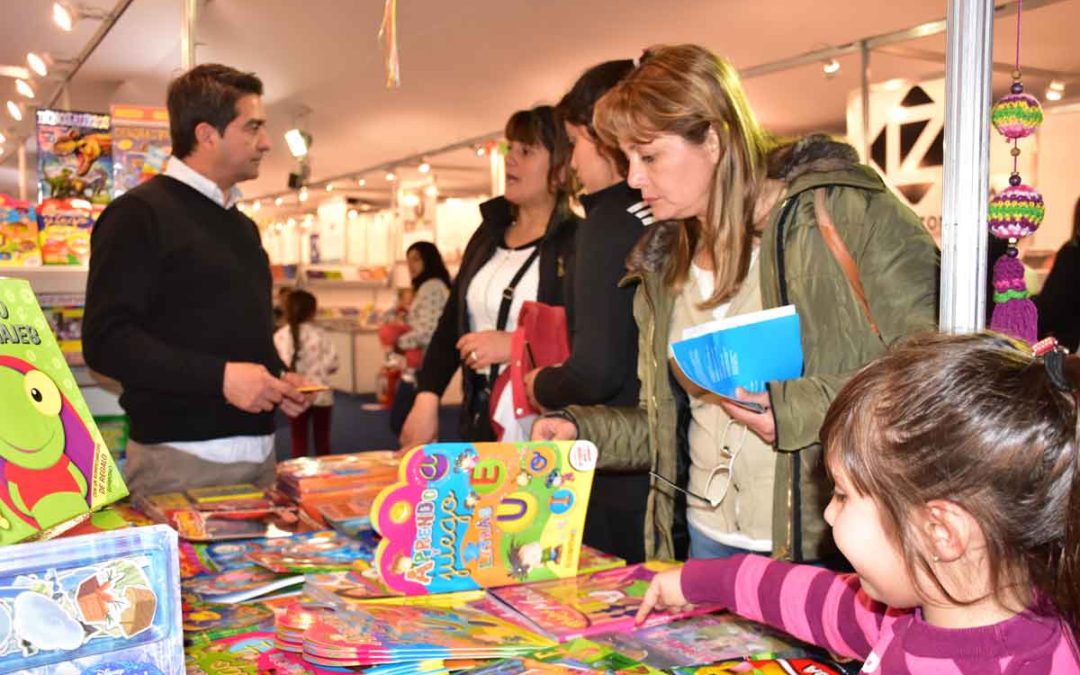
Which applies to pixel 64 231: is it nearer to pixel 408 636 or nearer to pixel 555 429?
pixel 555 429

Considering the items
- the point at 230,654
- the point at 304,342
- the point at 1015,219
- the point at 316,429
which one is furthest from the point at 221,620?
the point at 304,342

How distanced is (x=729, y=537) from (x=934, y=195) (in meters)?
4.72

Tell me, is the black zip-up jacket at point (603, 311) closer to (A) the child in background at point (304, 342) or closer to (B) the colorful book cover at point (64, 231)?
(B) the colorful book cover at point (64, 231)

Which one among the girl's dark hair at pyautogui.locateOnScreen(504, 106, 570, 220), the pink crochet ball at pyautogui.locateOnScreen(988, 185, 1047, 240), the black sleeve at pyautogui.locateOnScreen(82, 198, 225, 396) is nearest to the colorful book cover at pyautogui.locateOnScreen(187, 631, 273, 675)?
the black sleeve at pyautogui.locateOnScreen(82, 198, 225, 396)

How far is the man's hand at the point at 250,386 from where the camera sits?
2084 millimetres

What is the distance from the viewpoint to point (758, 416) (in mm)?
1363

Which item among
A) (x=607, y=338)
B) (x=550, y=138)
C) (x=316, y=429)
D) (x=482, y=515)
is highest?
(x=550, y=138)

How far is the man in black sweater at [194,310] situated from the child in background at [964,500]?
1.48 meters

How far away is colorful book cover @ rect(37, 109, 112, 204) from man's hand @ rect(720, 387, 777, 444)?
2423mm

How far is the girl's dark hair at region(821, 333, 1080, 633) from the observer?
2.64 feet

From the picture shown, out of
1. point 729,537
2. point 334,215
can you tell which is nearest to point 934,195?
point 729,537

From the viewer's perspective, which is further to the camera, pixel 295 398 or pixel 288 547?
pixel 295 398

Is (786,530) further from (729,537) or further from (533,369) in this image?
(533,369)

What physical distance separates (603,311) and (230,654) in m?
1.01
